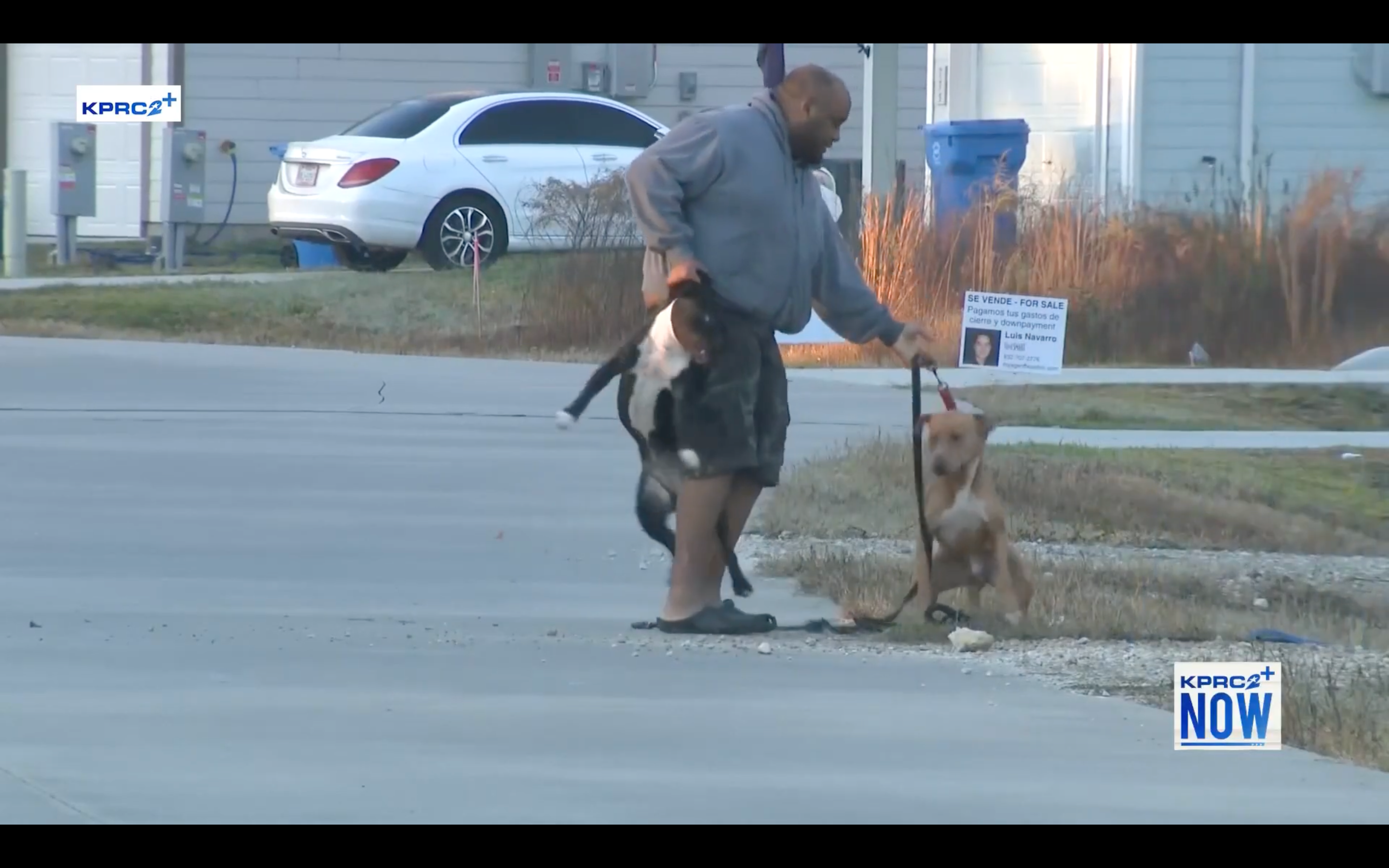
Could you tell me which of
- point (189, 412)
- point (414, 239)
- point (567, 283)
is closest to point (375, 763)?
point (189, 412)

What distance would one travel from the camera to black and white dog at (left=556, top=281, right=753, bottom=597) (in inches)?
272

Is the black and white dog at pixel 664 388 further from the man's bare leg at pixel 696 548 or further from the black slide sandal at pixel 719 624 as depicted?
the black slide sandal at pixel 719 624

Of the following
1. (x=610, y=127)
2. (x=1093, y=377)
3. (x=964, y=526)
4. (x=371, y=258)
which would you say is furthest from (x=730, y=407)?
(x=610, y=127)

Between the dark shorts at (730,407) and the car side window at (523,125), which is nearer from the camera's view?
the dark shorts at (730,407)

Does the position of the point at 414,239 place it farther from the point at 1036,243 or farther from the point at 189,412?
the point at 189,412

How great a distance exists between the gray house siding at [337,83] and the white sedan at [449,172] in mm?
4098

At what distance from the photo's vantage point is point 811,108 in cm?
700

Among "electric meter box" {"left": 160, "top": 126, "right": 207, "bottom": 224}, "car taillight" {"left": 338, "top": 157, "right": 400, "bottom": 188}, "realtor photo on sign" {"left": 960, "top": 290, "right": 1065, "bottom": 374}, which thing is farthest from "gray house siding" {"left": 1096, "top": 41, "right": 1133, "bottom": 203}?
"realtor photo on sign" {"left": 960, "top": 290, "right": 1065, "bottom": 374}

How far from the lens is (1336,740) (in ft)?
19.9

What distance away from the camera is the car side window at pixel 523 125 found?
61.6ft

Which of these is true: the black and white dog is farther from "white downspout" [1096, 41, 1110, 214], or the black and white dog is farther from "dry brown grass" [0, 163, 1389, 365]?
"white downspout" [1096, 41, 1110, 214]

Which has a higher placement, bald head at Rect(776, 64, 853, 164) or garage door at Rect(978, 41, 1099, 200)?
garage door at Rect(978, 41, 1099, 200)

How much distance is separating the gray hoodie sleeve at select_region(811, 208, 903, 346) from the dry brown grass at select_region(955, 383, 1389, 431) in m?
5.04

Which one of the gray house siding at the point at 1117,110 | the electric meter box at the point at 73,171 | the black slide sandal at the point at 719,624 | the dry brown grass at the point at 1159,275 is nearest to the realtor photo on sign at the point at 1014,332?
the black slide sandal at the point at 719,624
